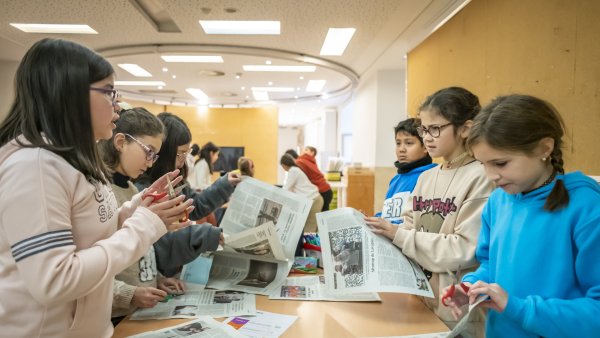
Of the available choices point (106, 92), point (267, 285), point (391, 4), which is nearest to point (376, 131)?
point (391, 4)

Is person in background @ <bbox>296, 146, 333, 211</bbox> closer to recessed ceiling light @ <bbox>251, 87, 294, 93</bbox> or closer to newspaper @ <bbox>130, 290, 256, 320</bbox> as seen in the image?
recessed ceiling light @ <bbox>251, 87, 294, 93</bbox>

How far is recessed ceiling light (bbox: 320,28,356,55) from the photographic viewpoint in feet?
15.3

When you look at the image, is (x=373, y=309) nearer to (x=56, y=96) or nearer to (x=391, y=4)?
(x=56, y=96)

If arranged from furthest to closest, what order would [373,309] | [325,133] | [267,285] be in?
[325,133] < [267,285] < [373,309]

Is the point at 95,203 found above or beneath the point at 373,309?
above

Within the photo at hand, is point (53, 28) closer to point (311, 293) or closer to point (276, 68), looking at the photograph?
point (276, 68)

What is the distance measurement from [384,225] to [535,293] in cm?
45

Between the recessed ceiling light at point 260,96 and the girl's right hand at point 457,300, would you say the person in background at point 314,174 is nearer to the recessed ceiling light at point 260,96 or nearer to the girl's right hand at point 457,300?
the recessed ceiling light at point 260,96

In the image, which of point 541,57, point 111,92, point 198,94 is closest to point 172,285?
point 111,92

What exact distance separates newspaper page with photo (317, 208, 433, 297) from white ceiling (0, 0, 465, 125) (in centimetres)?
298

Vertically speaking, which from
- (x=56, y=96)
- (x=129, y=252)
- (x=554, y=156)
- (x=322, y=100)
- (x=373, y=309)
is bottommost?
(x=373, y=309)

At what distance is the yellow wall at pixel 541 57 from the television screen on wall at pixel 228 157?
24.7 ft

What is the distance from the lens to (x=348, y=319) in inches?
45.5

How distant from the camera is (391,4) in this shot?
374 cm
